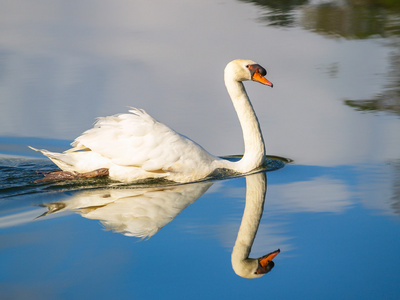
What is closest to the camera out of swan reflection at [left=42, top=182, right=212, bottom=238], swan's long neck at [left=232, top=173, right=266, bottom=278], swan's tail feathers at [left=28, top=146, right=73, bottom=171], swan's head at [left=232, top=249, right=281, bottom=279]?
swan's head at [left=232, top=249, right=281, bottom=279]

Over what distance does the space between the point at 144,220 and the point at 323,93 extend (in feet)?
17.9

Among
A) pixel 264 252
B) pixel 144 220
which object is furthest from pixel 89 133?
pixel 264 252

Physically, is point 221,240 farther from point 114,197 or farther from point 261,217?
point 114,197

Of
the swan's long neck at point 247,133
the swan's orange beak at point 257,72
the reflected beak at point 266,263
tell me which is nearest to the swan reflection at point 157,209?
the reflected beak at point 266,263

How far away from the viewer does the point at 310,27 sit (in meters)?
14.9

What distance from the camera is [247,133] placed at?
8.31 m

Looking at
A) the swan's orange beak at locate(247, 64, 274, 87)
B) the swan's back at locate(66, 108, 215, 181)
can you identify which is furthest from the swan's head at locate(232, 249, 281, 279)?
the swan's orange beak at locate(247, 64, 274, 87)

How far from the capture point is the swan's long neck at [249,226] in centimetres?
533

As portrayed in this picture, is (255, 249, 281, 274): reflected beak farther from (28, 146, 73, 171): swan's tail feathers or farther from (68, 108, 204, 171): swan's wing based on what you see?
(28, 146, 73, 171): swan's tail feathers

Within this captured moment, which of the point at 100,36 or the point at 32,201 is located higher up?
the point at 100,36

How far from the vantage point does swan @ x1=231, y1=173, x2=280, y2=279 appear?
5.27 m

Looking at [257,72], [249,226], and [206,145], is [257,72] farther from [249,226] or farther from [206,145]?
[249,226]

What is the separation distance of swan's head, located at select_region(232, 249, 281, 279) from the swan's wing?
2.42 metres

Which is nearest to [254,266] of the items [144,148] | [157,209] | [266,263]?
[266,263]
